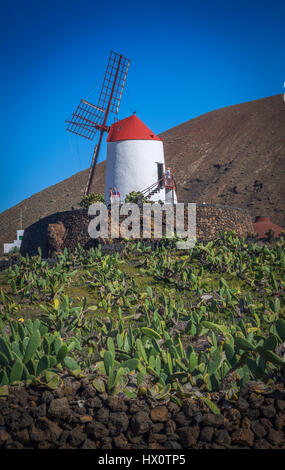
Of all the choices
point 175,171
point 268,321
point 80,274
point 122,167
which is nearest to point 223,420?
point 268,321

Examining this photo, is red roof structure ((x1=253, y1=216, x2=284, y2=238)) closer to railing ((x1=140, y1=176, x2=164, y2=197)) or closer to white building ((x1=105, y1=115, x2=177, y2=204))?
white building ((x1=105, y1=115, x2=177, y2=204))

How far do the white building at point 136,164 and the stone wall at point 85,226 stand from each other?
400 centimetres

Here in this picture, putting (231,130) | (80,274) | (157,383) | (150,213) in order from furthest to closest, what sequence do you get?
(231,130) < (150,213) < (80,274) < (157,383)

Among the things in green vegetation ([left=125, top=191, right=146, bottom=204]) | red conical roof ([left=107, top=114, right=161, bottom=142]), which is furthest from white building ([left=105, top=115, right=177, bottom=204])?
green vegetation ([left=125, top=191, right=146, bottom=204])

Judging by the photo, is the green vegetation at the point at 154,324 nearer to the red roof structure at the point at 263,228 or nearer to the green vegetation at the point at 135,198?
the green vegetation at the point at 135,198

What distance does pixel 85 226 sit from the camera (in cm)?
1589

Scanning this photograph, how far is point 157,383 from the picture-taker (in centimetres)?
251

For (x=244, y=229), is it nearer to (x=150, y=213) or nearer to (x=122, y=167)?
(x=150, y=213)

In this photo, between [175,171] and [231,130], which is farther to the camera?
[231,130]

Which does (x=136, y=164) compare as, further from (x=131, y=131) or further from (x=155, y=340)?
(x=155, y=340)

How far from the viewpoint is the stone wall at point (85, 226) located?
15484 mm

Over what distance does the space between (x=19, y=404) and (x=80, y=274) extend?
23.7 ft

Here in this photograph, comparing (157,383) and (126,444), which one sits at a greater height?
(157,383)

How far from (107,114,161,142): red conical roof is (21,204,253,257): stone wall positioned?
→ 634cm
